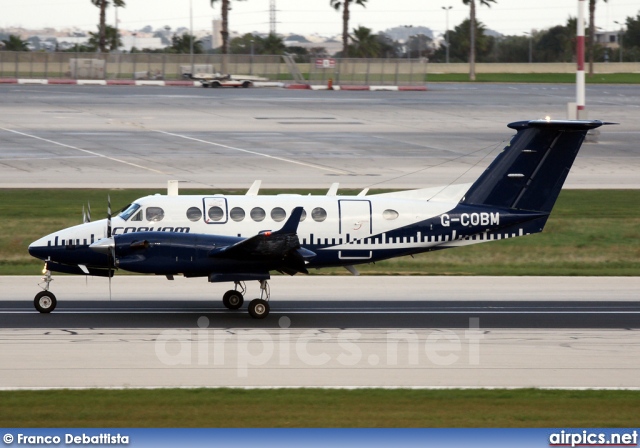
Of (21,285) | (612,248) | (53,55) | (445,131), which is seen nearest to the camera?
(21,285)

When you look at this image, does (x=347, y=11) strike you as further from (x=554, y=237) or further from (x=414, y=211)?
(x=414, y=211)

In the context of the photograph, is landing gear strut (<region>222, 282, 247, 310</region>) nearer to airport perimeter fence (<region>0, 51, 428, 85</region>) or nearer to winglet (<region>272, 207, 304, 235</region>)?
winglet (<region>272, 207, 304, 235</region>)

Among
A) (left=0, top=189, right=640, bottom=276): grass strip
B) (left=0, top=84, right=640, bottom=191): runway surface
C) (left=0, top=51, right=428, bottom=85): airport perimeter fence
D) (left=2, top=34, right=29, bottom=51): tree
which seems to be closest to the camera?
(left=0, top=189, right=640, bottom=276): grass strip

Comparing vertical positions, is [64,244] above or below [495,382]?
above

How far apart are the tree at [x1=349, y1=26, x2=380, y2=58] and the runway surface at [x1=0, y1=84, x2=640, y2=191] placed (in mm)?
66600

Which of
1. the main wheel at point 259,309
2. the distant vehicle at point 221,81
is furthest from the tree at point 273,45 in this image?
the main wheel at point 259,309

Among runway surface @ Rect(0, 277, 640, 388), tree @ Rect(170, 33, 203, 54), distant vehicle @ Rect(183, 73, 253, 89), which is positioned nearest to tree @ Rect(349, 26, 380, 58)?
tree @ Rect(170, 33, 203, 54)

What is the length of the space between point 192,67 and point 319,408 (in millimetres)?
83627

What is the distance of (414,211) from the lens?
20.7 m

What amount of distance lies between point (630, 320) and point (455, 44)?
160581 mm

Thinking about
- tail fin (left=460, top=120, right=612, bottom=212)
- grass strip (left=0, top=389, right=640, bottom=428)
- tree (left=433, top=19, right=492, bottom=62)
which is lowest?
grass strip (left=0, top=389, right=640, bottom=428)

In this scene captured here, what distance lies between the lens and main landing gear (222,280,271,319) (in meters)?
19.2

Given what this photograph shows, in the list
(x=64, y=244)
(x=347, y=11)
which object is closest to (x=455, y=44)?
(x=347, y=11)

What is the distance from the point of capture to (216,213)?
20.1m
